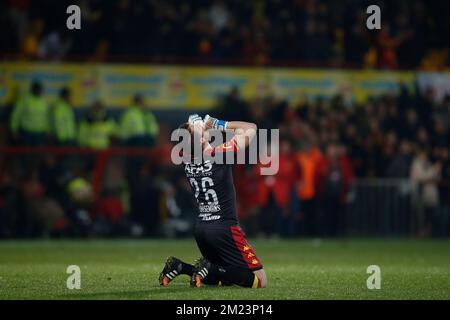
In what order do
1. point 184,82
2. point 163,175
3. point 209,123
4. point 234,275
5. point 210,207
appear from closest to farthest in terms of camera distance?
point 209,123 → point 234,275 → point 210,207 → point 163,175 → point 184,82

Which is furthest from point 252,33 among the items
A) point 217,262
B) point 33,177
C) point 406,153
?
point 217,262

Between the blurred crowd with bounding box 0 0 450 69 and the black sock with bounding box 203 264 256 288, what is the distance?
49.3ft

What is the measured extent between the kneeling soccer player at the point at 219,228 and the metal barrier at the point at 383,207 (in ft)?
41.3

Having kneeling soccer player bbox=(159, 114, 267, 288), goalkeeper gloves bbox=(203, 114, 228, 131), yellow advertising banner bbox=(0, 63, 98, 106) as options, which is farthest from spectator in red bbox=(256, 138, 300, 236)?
goalkeeper gloves bbox=(203, 114, 228, 131)

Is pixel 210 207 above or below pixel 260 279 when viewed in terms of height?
above

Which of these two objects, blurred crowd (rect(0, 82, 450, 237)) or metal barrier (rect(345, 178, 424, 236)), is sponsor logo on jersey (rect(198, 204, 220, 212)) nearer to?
blurred crowd (rect(0, 82, 450, 237))

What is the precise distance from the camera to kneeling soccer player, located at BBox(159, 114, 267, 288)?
1335cm

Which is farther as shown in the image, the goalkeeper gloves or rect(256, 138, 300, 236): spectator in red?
rect(256, 138, 300, 236): spectator in red

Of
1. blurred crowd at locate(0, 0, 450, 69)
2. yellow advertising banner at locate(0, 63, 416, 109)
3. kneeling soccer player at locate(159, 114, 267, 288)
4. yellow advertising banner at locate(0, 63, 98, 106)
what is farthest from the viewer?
blurred crowd at locate(0, 0, 450, 69)

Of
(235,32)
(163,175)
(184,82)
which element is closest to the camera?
(163,175)

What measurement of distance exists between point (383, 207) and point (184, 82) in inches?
256

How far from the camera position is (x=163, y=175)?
1021 inches

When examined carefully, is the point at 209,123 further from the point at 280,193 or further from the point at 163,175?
the point at 163,175

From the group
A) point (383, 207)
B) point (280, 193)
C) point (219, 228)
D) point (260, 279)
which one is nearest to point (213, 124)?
point (219, 228)
